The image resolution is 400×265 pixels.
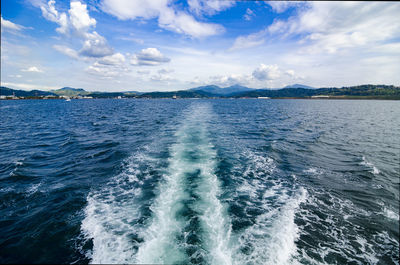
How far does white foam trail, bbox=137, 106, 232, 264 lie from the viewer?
7.58m

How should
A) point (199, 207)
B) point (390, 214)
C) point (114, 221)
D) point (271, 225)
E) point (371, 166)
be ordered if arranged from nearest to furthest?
point (271, 225), point (114, 221), point (390, 214), point (199, 207), point (371, 166)

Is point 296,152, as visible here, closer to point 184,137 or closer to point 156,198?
point 184,137

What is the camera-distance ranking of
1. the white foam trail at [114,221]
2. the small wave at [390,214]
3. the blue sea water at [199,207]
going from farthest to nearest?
the small wave at [390,214]
the blue sea water at [199,207]
the white foam trail at [114,221]

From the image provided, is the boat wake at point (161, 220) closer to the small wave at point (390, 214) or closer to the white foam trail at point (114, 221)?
the white foam trail at point (114, 221)

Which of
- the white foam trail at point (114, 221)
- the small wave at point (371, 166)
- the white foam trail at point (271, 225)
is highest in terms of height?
the small wave at point (371, 166)

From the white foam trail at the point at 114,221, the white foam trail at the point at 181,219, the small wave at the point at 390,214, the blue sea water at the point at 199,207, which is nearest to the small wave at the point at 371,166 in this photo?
the blue sea water at the point at 199,207

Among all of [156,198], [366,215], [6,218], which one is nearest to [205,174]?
[156,198]

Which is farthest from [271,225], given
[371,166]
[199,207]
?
[371,166]

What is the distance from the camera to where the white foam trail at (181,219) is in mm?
7581

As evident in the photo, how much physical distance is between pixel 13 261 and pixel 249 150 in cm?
2064

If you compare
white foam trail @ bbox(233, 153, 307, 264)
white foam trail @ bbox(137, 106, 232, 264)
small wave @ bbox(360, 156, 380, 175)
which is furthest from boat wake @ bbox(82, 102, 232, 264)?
small wave @ bbox(360, 156, 380, 175)

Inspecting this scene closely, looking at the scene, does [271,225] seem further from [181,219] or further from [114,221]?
[114,221]

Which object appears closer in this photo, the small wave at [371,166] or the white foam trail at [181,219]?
the white foam trail at [181,219]

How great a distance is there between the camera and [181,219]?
9.67 m
